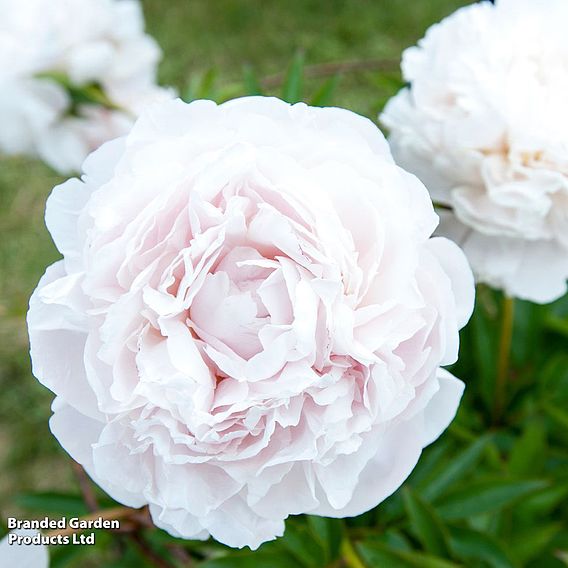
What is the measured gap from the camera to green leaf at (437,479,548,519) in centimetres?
81

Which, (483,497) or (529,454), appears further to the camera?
(529,454)

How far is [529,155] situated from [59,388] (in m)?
0.45

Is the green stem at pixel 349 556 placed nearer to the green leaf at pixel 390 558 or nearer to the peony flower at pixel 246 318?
the green leaf at pixel 390 558

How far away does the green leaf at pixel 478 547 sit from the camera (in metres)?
0.79

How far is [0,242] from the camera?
Result: 80.2 inches

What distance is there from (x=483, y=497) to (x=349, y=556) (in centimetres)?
16

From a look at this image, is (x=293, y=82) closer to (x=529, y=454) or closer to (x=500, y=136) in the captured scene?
(x=500, y=136)

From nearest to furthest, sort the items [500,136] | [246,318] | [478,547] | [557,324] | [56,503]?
[246,318], [500,136], [478,547], [56,503], [557,324]

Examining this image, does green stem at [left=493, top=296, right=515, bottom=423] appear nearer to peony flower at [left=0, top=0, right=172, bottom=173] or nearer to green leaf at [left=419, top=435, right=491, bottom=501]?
green leaf at [left=419, top=435, right=491, bottom=501]

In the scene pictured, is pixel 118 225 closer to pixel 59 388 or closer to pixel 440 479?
pixel 59 388

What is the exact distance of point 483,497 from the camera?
82 cm

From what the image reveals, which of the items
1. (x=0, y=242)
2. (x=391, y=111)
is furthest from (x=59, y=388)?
(x=0, y=242)

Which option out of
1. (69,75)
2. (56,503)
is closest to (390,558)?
(56,503)

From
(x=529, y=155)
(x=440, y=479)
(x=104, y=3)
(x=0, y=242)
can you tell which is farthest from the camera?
(x=0, y=242)
